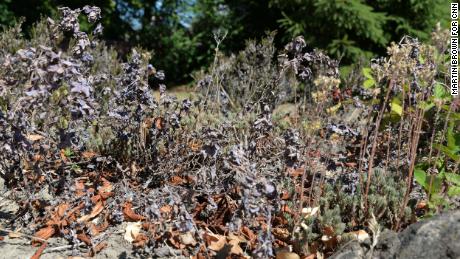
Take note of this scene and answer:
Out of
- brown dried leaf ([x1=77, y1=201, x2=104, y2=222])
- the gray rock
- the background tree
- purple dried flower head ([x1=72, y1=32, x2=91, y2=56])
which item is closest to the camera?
the gray rock

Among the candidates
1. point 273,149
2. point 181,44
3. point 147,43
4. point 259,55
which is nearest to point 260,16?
point 181,44

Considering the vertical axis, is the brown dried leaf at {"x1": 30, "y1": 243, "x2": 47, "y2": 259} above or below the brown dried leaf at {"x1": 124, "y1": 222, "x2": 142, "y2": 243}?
below

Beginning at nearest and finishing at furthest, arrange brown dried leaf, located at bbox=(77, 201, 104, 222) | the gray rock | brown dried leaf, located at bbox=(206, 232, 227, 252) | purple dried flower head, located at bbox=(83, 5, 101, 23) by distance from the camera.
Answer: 1. the gray rock
2. brown dried leaf, located at bbox=(206, 232, 227, 252)
3. brown dried leaf, located at bbox=(77, 201, 104, 222)
4. purple dried flower head, located at bbox=(83, 5, 101, 23)

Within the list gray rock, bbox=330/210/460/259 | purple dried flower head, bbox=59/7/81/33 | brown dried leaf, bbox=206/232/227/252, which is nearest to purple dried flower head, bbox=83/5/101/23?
purple dried flower head, bbox=59/7/81/33

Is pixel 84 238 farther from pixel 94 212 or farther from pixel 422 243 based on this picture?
pixel 422 243

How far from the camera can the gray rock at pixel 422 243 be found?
203 cm

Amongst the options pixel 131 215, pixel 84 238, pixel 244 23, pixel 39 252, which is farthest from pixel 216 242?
pixel 244 23

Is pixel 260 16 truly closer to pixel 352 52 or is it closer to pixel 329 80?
→ pixel 352 52

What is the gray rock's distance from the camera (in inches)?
79.7

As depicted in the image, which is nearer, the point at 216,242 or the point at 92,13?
the point at 216,242

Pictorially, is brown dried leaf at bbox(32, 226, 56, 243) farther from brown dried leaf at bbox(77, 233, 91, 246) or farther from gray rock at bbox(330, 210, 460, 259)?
gray rock at bbox(330, 210, 460, 259)

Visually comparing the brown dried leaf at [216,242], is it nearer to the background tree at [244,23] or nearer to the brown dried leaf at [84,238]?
the brown dried leaf at [84,238]

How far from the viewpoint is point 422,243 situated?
2047mm

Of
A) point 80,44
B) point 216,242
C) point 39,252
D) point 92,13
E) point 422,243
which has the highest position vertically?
point 92,13
